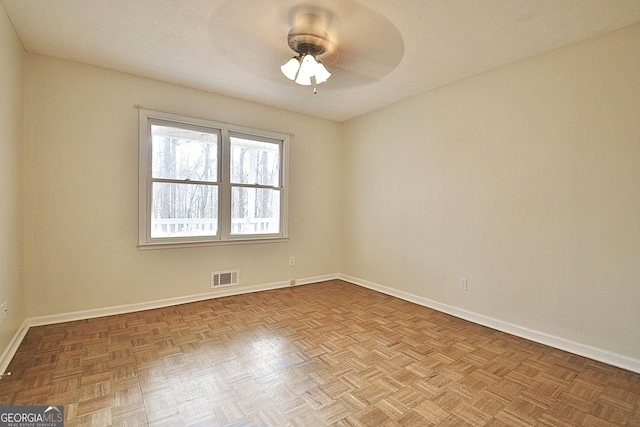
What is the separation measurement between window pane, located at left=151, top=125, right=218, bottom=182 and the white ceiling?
588 mm

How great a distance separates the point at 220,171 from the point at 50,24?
1870mm

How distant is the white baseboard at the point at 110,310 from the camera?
2.20 metres

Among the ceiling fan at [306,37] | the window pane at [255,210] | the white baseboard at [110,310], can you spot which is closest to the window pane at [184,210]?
the window pane at [255,210]

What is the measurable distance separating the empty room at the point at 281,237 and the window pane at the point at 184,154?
2 centimetres

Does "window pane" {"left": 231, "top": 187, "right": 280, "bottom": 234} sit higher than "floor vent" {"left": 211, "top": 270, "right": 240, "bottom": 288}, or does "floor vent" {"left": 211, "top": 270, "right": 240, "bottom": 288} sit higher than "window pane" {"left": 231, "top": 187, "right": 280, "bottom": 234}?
"window pane" {"left": 231, "top": 187, "right": 280, "bottom": 234}

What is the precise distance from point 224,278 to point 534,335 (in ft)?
10.7

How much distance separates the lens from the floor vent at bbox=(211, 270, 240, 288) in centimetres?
365

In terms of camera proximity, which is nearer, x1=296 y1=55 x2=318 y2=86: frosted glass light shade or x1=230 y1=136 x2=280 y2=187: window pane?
x1=296 y1=55 x2=318 y2=86: frosted glass light shade

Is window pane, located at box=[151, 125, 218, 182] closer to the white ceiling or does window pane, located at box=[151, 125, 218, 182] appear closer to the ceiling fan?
the white ceiling

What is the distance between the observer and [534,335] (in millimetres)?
2588

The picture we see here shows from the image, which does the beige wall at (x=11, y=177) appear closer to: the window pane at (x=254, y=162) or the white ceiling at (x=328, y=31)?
the white ceiling at (x=328, y=31)

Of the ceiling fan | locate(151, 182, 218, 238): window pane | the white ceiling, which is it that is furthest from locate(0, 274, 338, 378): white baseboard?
the ceiling fan

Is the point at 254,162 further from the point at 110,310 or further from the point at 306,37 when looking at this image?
the point at 110,310

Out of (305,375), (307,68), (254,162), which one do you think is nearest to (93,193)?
(254,162)
